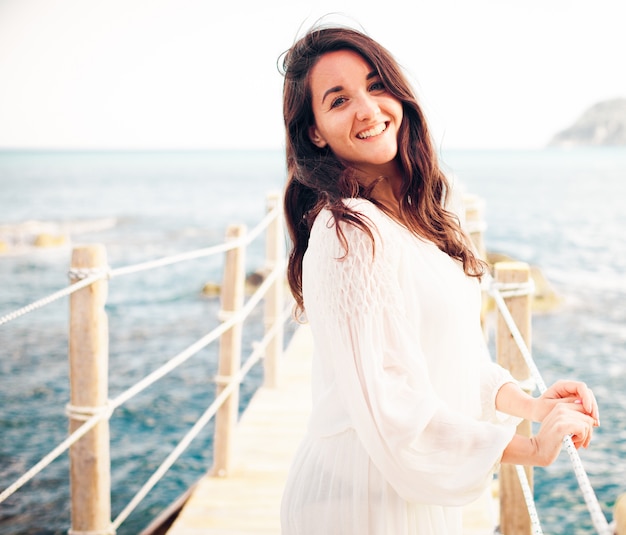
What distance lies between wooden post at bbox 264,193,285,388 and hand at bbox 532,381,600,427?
2919 millimetres

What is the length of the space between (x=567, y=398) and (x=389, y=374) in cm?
38

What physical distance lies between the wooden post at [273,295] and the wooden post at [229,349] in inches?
43.1

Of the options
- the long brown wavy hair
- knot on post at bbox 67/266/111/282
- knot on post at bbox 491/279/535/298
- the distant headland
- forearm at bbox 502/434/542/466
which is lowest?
forearm at bbox 502/434/542/466

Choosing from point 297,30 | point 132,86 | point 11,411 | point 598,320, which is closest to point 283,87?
point 297,30

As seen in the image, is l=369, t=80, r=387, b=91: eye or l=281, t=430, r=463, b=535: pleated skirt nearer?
l=281, t=430, r=463, b=535: pleated skirt

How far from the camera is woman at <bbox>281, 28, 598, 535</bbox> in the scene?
1108 mm

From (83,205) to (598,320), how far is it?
34.5m

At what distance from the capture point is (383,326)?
1.12 m

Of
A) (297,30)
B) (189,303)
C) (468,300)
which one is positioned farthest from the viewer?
(189,303)

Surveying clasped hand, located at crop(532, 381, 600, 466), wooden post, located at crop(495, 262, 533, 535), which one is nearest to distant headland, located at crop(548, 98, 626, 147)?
wooden post, located at crop(495, 262, 533, 535)

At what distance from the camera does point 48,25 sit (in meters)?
71.2

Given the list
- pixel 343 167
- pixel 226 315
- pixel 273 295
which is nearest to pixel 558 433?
pixel 343 167

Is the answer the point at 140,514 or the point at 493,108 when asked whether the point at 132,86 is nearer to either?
the point at 493,108

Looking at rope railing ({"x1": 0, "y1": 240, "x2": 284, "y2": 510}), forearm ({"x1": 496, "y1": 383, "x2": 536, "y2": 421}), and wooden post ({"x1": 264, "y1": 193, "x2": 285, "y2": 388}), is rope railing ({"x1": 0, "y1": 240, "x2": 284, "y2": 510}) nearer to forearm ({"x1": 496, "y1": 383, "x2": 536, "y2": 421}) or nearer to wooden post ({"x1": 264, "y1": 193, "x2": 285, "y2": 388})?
wooden post ({"x1": 264, "y1": 193, "x2": 285, "y2": 388})
